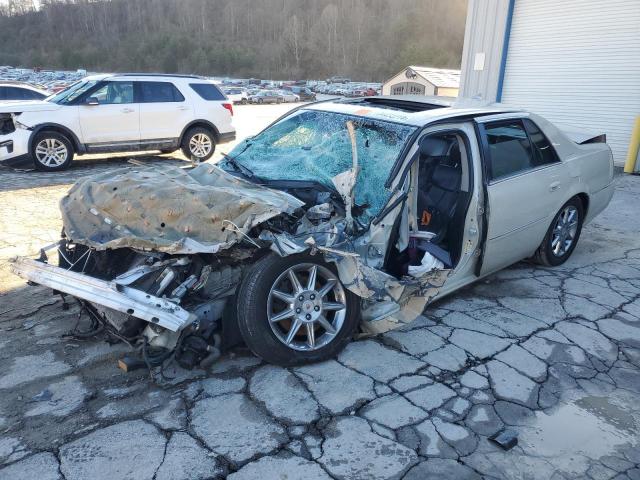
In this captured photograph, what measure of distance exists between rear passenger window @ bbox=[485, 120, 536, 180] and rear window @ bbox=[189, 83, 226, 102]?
25.2 ft

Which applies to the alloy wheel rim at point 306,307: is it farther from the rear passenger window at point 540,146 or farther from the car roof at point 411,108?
the rear passenger window at point 540,146

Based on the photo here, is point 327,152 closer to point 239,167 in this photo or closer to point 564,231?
point 239,167

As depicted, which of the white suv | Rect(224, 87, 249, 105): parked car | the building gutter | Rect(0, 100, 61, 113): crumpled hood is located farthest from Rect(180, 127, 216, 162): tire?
Rect(224, 87, 249, 105): parked car

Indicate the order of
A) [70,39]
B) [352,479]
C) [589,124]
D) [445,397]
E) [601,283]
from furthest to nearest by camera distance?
1. [70,39]
2. [589,124]
3. [601,283]
4. [445,397]
5. [352,479]

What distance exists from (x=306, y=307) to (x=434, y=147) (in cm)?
181

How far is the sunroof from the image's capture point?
13.1ft

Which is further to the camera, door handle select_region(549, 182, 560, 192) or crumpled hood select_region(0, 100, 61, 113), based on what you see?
crumpled hood select_region(0, 100, 61, 113)

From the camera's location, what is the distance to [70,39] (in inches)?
4131

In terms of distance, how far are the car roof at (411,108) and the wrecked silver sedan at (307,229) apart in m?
0.02

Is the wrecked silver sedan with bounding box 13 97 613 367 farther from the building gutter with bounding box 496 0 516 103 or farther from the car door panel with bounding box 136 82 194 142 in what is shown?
the building gutter with bounding box 496 0 516 103

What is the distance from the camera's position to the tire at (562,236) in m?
4.69

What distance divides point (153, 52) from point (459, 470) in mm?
109065

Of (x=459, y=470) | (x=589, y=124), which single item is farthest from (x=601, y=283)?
(x=589, y=124)

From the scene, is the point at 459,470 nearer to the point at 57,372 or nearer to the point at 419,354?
the point at 419,354
